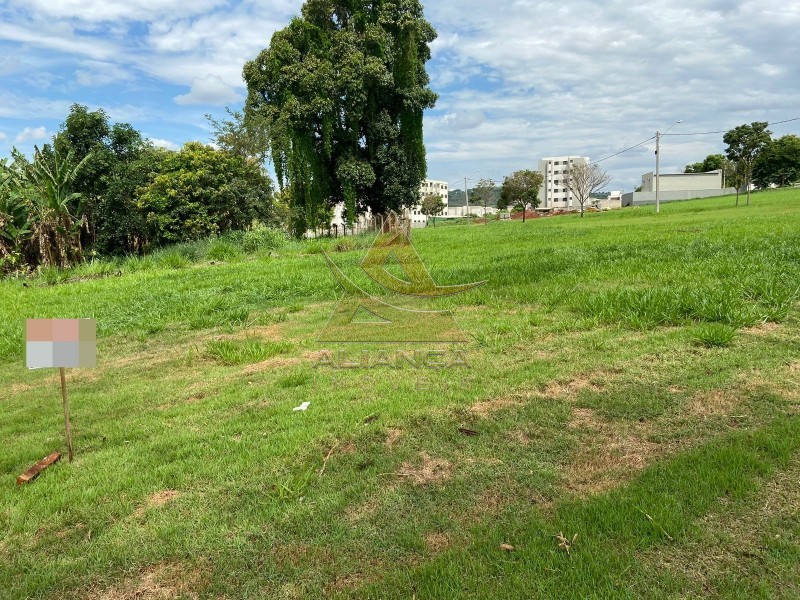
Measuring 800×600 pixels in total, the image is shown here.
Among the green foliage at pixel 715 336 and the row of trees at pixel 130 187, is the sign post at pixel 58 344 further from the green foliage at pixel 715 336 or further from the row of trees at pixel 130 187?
the row of trees at pixel 130 187

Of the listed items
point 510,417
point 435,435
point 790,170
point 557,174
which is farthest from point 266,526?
point 557,174

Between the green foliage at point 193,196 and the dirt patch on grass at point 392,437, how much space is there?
80.1 feet

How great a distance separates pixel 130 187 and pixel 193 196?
4.35 metres

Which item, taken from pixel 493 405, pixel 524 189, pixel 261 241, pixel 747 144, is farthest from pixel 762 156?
pixel 493 405

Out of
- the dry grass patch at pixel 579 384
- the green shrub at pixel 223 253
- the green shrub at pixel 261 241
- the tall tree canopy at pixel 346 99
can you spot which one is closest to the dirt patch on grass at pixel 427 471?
the dry grass patch at pixel 579 384

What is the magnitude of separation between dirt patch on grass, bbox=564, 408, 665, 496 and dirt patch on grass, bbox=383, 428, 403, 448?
1008mm

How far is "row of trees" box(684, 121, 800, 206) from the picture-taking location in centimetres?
4153

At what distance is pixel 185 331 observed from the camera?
22.6 feet

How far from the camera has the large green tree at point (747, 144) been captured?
36844 millimetres

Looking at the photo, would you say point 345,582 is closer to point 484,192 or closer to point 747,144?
point 747,144

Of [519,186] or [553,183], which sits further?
[553,183]

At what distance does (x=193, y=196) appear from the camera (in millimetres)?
25172

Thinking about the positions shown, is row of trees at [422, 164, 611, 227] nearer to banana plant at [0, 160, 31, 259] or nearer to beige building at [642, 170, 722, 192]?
beige building at [642, 170, 722, 192]
